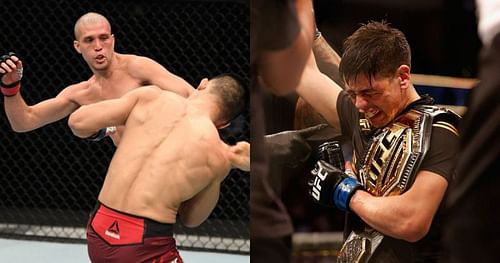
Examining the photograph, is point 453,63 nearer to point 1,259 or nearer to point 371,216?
point 371,216

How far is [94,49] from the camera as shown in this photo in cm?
253

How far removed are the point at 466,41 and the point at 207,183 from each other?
116 cm

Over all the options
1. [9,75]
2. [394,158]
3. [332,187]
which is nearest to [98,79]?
[9,75]

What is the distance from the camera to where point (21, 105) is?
2652 mm

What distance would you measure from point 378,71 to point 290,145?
0.27 meters

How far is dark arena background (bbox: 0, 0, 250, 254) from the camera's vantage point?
3.50 meters

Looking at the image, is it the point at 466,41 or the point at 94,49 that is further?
the point at 94,49

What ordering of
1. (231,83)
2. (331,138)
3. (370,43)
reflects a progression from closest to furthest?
(370,43)
(331,138)
(231,83)

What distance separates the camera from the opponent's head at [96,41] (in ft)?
8.25

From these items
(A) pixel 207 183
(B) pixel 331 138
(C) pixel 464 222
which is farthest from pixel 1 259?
(C) pixel 464 222

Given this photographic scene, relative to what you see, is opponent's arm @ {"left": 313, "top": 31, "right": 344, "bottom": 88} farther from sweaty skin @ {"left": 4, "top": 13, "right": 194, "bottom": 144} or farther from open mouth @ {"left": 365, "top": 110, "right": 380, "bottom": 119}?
sweaty skin @ {"left": 4, "top": 13, "right": 194, "bottom": 144}

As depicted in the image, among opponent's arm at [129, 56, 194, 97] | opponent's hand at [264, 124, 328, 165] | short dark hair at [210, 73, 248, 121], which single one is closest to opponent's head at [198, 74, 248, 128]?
short dark hair at [210, 73, 248, 121]

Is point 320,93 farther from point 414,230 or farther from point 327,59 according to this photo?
point 414,230

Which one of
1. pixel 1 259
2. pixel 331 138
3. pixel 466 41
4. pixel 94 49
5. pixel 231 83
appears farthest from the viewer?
pixel 1 259
